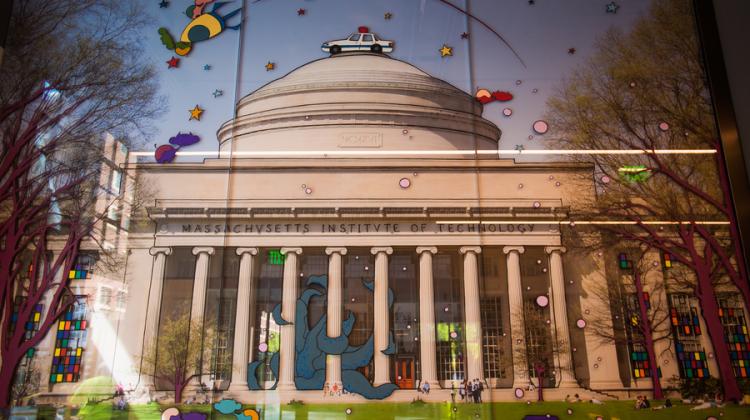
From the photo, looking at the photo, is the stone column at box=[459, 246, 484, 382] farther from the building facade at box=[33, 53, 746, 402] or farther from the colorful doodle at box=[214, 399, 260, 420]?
the colorful doodle at box=[214, 399, 260, 420]

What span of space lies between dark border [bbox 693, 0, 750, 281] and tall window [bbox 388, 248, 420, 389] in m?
2.86

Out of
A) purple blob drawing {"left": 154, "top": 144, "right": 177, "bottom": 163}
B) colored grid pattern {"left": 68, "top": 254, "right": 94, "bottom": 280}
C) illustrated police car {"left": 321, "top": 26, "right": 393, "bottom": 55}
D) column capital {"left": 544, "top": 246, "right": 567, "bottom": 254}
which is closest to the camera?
colored grid pattern {"left": 68, "top": 254, "right": 94, "bottom": 280}

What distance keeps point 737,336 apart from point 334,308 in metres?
3.50

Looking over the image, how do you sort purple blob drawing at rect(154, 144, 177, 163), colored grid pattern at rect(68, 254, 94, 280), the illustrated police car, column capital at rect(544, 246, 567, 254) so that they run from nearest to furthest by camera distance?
1. colored grid pattern at rect(68, 254, 94, 280)
2. column capital at rect(544, 246, 567, 254)
3. purple blob drawing at rect(154, 144, 177, 163)
4. the illustrated police car

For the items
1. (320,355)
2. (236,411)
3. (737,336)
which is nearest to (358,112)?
(320,355)

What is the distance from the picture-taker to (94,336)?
16.4 feet

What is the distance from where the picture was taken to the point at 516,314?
16.7ft

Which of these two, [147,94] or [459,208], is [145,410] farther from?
[459,208]

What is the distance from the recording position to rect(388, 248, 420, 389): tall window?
4.98 m

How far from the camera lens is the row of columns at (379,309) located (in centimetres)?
495

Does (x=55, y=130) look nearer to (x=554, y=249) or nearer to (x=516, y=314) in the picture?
(x=516, y=314)

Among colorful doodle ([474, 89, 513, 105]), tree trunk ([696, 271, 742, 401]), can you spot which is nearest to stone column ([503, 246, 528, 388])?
colorful doodle ([474, 89, 513, 105])

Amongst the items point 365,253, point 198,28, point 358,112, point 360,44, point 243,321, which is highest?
point 198,28

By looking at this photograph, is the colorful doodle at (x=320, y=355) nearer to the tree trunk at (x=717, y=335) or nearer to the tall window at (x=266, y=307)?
the tall window at (x=266, y=307)
